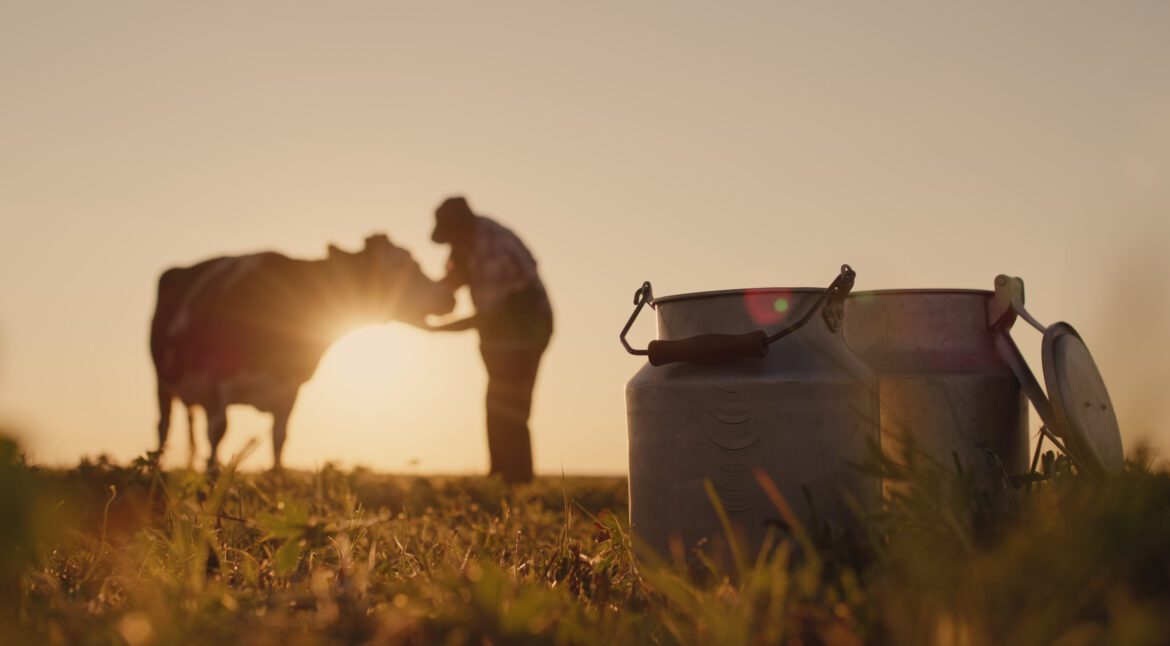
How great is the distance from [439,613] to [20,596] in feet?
2.62

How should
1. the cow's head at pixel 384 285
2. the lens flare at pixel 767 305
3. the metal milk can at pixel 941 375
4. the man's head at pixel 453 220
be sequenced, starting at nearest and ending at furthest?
the lens flare at pixel 767 305 → the metal milk can at pixel 941 375 → the man's head at pixel 453 220 → the cow's head at pixel 384 285

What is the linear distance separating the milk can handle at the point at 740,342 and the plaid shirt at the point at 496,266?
21.8 feet

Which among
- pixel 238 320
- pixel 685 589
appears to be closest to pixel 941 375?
pixel 685 589

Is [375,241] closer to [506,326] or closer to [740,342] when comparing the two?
[506,326]

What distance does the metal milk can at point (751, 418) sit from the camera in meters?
2.90

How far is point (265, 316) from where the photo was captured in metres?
11.3

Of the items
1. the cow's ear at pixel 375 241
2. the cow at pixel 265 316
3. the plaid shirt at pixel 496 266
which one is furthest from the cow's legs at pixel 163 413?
the plaid shirt at pixel 496 266

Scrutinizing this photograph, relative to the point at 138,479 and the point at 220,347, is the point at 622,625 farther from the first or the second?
the point at 220,347

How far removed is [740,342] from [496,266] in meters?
7.16

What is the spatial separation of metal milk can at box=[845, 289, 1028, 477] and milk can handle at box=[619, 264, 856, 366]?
0.37 metres

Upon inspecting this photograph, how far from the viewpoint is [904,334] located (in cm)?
348

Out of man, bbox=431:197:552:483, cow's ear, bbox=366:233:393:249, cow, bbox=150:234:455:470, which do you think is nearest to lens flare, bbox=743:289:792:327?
man, bbox=431:197:552:483

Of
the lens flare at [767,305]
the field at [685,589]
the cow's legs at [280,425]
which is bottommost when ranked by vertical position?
the cow's legs at [280,425]

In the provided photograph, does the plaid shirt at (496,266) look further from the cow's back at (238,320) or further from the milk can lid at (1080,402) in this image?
the milk can lid at (1080,402)
